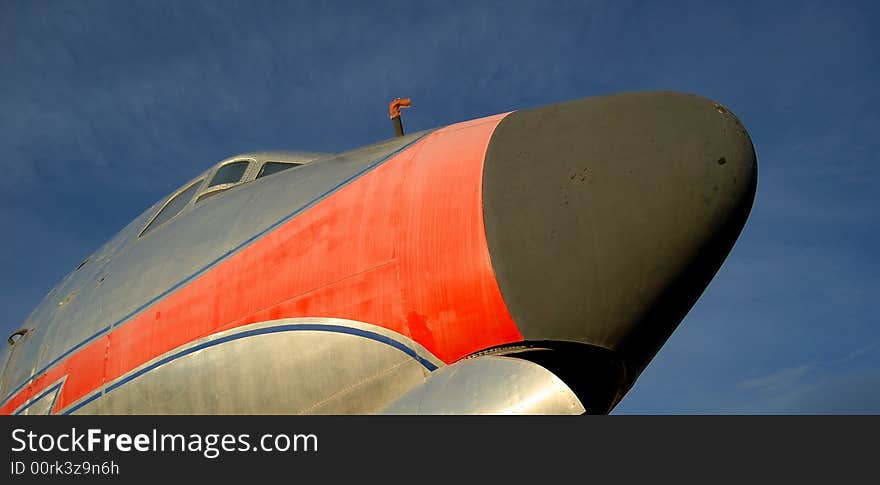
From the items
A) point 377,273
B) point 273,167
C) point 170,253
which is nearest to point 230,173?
point 273,167

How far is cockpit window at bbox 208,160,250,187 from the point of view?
8.38 meters

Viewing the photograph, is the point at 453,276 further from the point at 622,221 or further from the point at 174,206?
the point at 174,206

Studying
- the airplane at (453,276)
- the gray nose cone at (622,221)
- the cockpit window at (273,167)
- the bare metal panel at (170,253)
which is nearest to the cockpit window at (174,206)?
the bare metal panel at (170,253)

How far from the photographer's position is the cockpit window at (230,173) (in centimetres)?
838

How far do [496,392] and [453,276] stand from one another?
33.4 inches

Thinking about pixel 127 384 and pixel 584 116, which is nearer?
pixel 584 116

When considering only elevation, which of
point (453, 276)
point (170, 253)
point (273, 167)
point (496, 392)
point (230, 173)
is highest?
point (230, 173)

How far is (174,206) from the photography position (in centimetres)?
870
